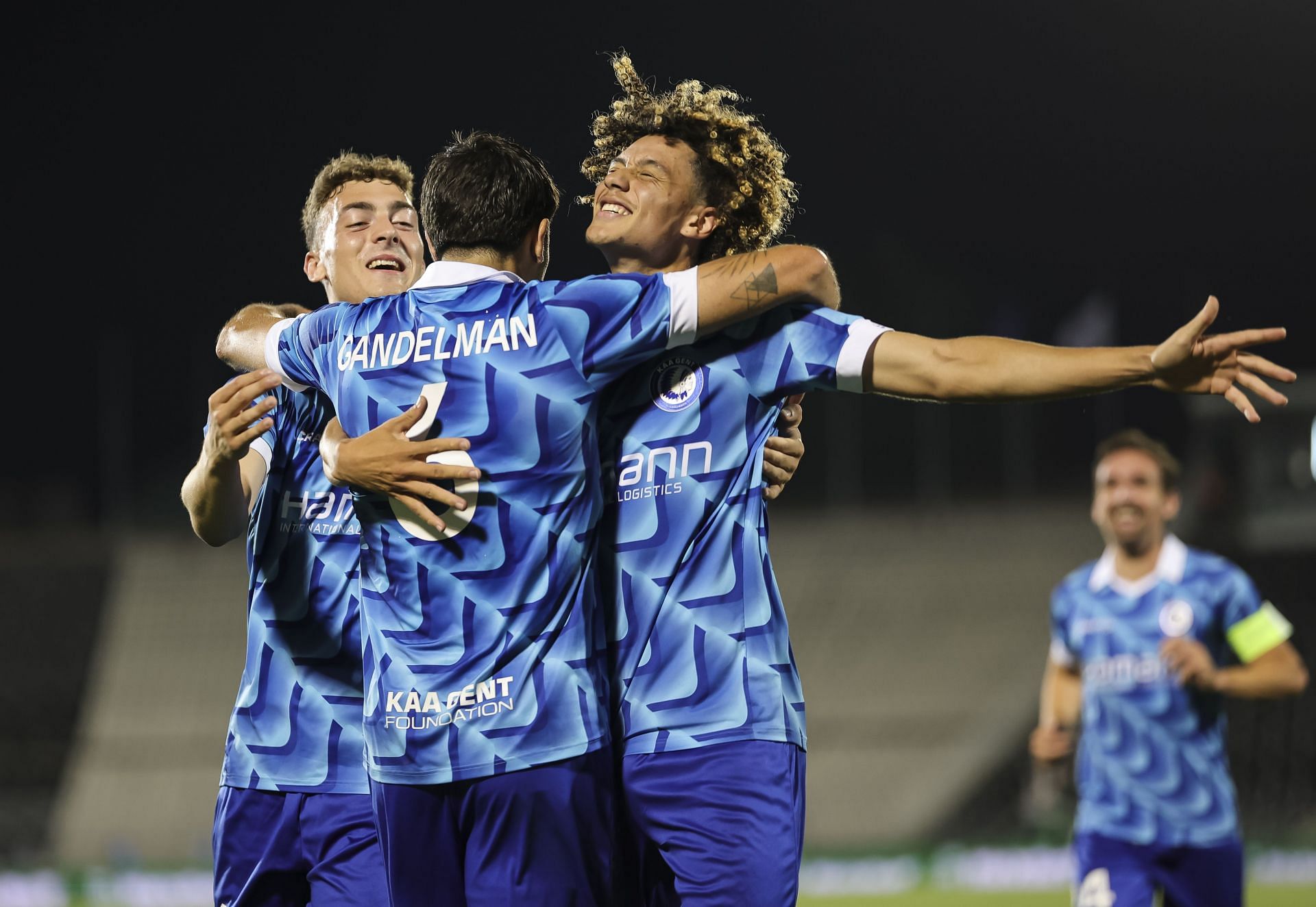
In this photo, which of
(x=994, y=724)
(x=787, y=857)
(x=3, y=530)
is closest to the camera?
(x=787, y=857)

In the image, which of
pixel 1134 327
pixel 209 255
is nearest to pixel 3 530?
pixel 209 255

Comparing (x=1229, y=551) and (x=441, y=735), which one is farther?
(x=1229, y=551)

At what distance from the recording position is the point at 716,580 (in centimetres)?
340

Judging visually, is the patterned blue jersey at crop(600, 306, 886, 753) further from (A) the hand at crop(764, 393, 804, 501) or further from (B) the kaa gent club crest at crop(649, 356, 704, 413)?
(A) the hand at crop(764, 393, 804, 501)

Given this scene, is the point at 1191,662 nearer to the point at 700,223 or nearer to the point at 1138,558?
the point at 1138,558

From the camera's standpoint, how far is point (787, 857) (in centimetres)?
333

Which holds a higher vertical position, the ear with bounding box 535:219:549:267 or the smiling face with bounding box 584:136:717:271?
the smiling face with bounding box 584:136:717:271

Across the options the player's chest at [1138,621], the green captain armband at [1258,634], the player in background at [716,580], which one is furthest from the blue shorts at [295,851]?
the green captain armband at [1258,634]

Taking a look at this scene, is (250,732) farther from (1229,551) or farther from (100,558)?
(100,558)

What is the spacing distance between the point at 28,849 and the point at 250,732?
1607cm

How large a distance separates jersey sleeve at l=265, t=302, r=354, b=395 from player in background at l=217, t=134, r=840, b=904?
10 centimetres

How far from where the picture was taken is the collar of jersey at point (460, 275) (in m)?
3.29

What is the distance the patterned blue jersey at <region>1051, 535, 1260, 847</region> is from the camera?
6133 mm

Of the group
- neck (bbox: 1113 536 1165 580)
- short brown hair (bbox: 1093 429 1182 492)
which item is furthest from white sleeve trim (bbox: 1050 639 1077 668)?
short brown hair (bbox: 1093 429 1182 492)
